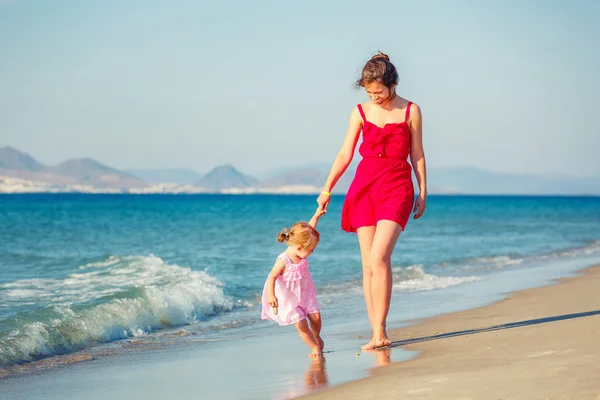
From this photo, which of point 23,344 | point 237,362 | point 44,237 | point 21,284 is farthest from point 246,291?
point 44,237

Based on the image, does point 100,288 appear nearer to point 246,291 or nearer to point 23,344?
point 246,291

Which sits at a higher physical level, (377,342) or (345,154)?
(345,154)

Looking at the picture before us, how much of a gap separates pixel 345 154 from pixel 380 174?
0.33m

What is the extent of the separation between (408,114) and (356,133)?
0.40 m

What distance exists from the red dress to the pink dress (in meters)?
0.57

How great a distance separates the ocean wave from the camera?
285 inches

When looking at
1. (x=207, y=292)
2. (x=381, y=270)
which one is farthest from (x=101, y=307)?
(x=381, y=270)

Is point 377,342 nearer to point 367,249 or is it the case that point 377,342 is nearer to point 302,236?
point 367,249

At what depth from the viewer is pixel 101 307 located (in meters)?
8.62

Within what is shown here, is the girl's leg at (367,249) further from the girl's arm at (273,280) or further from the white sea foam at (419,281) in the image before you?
the white sea foam at (419,281)

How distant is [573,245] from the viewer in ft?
73.1

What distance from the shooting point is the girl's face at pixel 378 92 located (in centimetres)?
545

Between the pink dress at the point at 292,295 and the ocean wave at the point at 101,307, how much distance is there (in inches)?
97.9

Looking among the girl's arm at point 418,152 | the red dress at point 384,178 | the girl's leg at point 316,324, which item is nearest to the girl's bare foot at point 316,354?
the girl's leg at point 316,324
